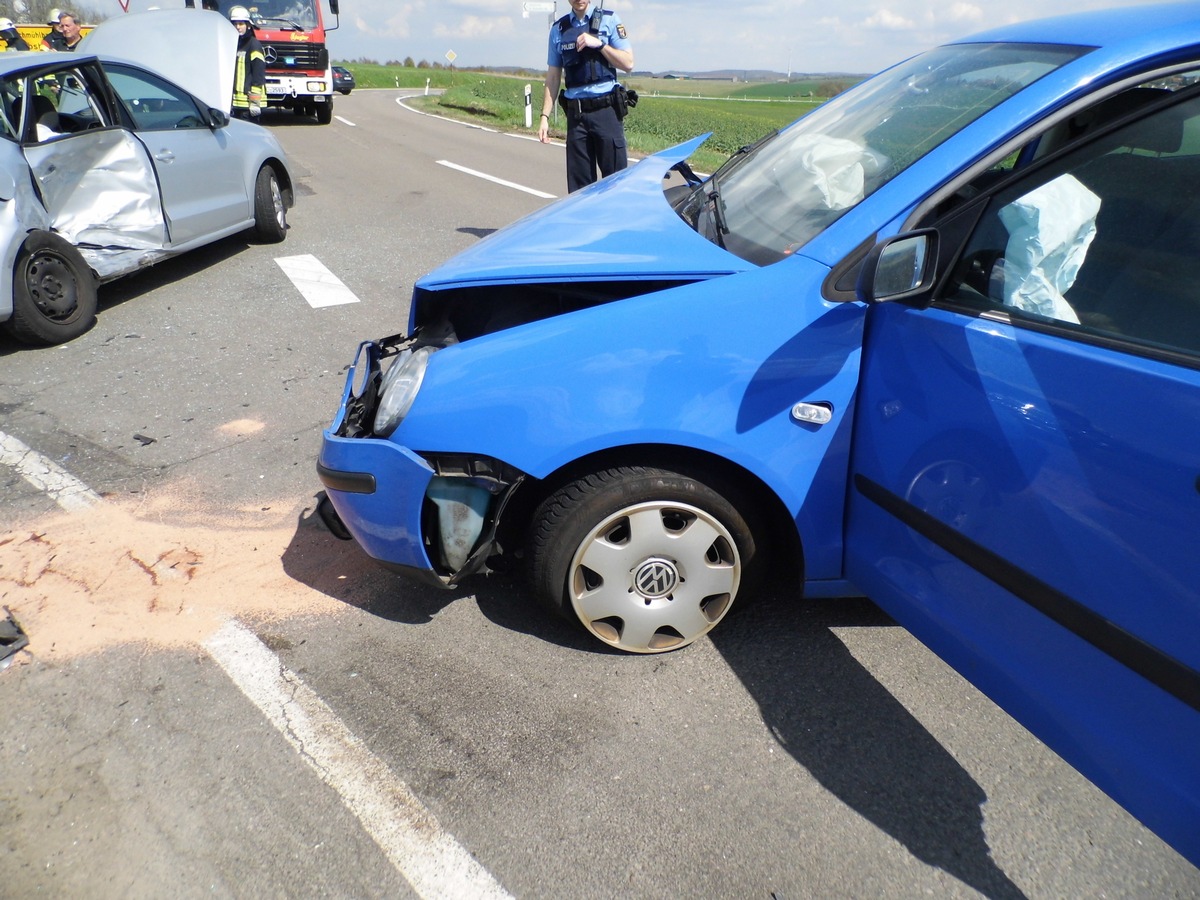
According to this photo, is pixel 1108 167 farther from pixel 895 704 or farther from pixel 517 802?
pixel 517 802

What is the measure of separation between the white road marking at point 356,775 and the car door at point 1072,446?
132 cm

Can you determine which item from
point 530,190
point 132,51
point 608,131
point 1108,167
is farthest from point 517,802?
point 530,190

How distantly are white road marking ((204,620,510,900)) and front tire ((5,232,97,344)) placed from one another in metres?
3.33

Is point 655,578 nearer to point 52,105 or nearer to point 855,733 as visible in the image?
point 855,733

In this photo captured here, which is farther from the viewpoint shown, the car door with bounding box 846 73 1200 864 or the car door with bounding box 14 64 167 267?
the car door with bounding box 14 64 167 267

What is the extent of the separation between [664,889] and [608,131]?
5405 millimetres

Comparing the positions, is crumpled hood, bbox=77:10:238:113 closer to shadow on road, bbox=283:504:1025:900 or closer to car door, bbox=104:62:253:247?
car door, bbox=104:62:253:247

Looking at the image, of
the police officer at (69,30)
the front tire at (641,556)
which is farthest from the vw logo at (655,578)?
the police officer at (69,30)

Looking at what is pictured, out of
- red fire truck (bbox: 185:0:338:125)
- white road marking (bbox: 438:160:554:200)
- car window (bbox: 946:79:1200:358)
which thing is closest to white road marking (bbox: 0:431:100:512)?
car window (bbox: 946:79:1200:358)

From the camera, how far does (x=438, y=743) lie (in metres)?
2.35

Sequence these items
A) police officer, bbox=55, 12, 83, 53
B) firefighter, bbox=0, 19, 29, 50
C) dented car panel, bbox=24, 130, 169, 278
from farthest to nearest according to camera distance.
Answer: firefighter, bbox=0, 19, 29, 50 < police officer, bbox=55, 12, 83, 53 < dented car panel, bbox=24, 130, 169, 278

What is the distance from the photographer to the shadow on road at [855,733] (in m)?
2.08

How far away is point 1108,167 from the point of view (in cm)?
189

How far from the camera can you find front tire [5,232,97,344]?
493 centimetres
